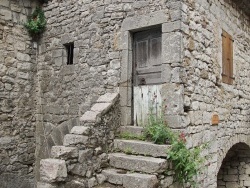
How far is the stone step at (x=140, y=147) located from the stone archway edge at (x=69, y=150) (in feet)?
1.60

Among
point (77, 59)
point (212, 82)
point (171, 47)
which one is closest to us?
point (171, 47)

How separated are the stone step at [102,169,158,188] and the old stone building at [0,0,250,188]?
0.04 feet

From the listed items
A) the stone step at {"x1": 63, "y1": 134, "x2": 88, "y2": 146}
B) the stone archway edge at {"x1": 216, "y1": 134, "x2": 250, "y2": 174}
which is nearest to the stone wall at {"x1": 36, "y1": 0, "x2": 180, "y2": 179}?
the stone step at {"x1": 63, "y1": 134, "x2": 88, "y2": 146}

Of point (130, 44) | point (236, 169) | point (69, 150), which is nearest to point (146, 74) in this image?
point (130, 44)

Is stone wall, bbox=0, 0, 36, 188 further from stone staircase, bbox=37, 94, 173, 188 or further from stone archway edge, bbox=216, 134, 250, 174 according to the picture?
stone archway edge, bbox=216, 134, 250, 174

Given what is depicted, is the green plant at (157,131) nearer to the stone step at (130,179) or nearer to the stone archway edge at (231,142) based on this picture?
the stone step at (130,179)

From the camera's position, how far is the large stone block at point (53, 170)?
3579 millimetres

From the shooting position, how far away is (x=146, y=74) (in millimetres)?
4855

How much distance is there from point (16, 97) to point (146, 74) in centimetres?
283

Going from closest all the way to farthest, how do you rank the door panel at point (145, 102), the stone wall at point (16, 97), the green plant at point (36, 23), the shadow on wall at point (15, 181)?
the door panel at point (145, 102), the shadow on wall at point (15, 181), the stone wall at point (16, 97), the green plant at point (36, 23)

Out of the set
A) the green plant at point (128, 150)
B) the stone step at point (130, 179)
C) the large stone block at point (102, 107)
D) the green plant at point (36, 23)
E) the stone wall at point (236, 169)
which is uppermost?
the green plant at point (36, 23)

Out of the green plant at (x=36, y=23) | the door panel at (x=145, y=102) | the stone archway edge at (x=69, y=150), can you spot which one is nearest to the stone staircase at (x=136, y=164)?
the door panel at (x=145, y=102)

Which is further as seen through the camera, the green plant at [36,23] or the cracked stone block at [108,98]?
the green plant at [36,23]

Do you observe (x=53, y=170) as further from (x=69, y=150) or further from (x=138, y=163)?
(x=138, y=163)
